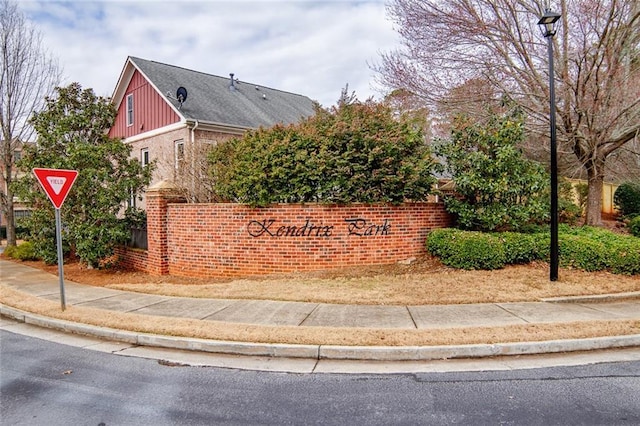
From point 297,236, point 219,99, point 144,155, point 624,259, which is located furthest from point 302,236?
point 144,155

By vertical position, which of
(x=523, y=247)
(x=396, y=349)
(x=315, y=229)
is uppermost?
(x=315, y=229)

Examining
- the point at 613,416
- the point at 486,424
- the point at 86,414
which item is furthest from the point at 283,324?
the point at 613,416

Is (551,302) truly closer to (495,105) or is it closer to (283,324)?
(283,324)

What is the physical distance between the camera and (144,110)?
60.6 ft

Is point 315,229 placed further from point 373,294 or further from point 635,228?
point 635,228

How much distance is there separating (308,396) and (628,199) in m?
18.1

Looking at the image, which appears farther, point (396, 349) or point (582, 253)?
point (582, 253)

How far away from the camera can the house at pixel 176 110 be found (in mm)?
16469

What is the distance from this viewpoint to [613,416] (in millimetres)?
3363

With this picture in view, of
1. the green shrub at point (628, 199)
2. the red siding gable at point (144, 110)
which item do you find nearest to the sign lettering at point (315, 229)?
the red siding gable at point (144, 110)

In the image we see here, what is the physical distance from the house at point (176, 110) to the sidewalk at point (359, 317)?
858 cm

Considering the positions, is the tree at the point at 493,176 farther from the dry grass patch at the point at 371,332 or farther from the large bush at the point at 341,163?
the dry grass patch at the point at 371,332

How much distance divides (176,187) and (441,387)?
872 cm

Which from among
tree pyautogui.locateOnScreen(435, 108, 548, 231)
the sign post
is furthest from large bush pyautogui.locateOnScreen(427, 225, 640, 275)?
the sign post
